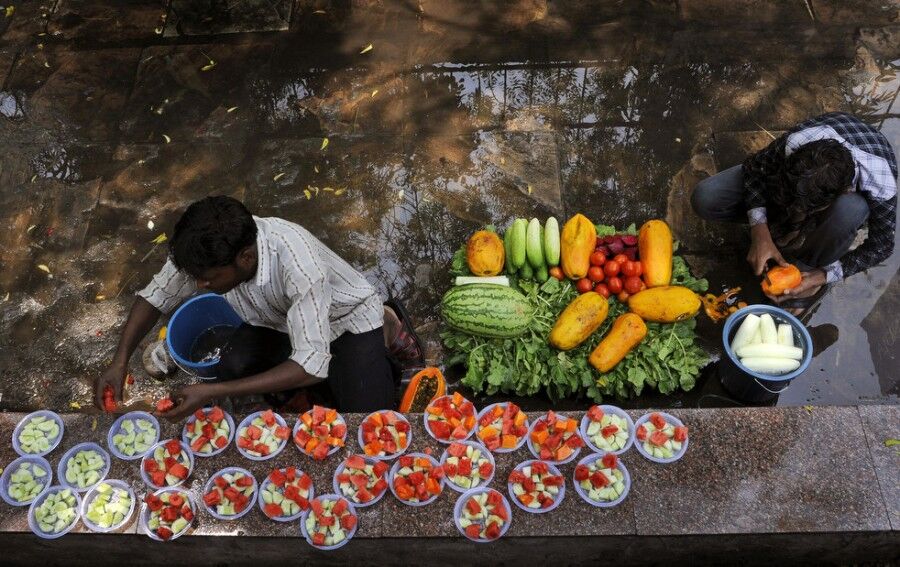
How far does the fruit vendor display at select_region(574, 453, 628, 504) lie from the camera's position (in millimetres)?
3352

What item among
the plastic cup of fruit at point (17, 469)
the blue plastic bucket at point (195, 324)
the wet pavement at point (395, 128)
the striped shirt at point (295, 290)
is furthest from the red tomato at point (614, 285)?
the plastic cup of fruit at point (17, 469)

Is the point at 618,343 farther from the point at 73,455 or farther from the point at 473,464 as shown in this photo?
the point at 73,455

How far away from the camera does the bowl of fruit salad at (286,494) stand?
3387mm

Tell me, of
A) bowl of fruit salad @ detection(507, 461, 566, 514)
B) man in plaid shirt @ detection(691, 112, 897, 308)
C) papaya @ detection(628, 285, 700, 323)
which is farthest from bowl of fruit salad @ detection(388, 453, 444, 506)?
man in plaid shirt @ detection(691, 112, 897, 308)

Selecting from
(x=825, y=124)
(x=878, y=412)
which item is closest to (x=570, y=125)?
(x=825, y=124)

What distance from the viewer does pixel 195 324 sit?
4.50 m

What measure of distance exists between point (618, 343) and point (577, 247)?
704 millimetres

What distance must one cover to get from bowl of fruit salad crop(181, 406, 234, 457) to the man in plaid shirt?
11.5 feet

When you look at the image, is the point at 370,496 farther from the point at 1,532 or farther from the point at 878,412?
the point at 878,412

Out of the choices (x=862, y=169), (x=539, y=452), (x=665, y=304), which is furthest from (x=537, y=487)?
(x=862, y=169)

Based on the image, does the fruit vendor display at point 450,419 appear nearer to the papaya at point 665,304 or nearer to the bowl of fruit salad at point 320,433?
the bowl of fruit salad at point 320,433

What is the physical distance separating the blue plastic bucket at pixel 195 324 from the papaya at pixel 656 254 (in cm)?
283

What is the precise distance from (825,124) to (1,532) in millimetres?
5280

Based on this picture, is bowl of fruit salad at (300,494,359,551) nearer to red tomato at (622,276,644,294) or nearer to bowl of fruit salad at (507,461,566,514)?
bowl of fruit salad at (507,461,566,514)
